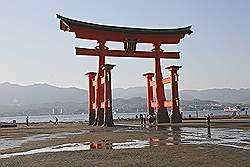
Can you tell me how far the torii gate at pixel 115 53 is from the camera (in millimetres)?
29938

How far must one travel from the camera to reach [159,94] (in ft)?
109

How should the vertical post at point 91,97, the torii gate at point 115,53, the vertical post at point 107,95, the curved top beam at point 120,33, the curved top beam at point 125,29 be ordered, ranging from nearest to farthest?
the curved top beam at point 125,29, the curved top beam at point 120,33, the vertical post at point 107,95, the torii gate at point 115,53, the vertical post at point 91,97

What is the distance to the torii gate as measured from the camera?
98.2ft

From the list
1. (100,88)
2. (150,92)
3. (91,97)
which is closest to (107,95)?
(100,88)

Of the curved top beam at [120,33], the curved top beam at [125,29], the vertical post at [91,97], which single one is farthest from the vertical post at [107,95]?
the vertical post at [91,97]

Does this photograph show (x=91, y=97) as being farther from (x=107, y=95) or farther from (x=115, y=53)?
(x=115, y=53)

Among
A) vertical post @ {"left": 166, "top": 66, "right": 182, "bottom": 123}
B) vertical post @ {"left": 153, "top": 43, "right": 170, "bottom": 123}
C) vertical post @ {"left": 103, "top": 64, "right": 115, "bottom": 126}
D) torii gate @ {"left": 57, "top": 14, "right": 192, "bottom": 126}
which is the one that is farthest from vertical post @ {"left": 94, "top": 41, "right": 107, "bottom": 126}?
vertical post @ {"left": 166, "top": 66, "right": 182, "bottom": 123}

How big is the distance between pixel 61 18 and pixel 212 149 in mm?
21804

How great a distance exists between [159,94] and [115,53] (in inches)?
238

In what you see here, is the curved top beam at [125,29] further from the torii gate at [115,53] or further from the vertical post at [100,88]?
the vertical post at [100,88]

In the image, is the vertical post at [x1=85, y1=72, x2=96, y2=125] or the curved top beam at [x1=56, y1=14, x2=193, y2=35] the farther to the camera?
the vertical post at [x1=85, y1=72, x2=96, y2=125]

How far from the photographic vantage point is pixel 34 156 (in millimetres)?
10703

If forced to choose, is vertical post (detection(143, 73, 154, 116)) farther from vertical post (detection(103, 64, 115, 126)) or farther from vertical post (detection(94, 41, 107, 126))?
vertical post (detection(103, 64, 115, 126))

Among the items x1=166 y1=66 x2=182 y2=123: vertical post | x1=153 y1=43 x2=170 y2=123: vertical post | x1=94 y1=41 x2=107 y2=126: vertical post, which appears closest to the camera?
x1=94 y1=41 x2=107 y2=126: vertical post
